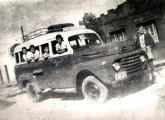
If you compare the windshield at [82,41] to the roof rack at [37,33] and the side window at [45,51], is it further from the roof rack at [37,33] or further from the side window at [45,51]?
the side window at [45,51]

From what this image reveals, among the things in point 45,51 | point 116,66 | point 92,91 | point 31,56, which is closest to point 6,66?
point 31,56

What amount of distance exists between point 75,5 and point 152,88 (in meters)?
3.16

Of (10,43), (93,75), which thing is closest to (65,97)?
(93,75)

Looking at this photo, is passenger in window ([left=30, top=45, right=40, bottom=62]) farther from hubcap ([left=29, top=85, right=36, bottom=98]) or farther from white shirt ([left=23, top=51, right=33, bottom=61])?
hubcap ([left=29, top=85, right=36, bottom=98])

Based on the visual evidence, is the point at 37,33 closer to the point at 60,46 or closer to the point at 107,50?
the point at 60,46

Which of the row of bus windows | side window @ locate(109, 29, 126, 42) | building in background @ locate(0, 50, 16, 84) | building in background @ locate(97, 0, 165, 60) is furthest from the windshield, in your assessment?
side window @ locate(109, 29, 126, 42)

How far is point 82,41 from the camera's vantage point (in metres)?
5.05

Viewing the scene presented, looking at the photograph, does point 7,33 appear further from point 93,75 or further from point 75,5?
point 93,75

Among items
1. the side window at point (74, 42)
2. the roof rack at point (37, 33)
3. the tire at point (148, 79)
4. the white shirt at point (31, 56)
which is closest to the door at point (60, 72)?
the side window at point (74, 42)

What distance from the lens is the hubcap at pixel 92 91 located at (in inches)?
171

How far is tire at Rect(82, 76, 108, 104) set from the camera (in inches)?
166

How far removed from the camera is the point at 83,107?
14.9ft

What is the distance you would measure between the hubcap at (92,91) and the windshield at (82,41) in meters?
1.02

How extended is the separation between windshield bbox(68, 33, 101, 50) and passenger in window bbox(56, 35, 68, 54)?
0.19m
